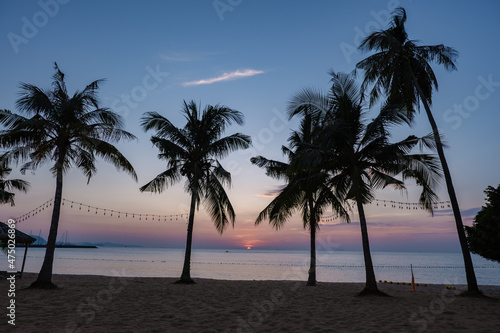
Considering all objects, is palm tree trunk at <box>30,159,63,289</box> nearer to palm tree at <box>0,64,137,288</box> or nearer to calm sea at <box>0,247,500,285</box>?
palm tree at <box>0,64,137,288</box>

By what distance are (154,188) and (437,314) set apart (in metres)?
13.9

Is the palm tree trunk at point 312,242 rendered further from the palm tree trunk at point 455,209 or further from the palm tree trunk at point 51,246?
the palm tree trunk at point 51,246

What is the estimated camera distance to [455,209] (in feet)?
41.5

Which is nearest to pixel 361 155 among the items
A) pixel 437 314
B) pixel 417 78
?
pixel 417 78

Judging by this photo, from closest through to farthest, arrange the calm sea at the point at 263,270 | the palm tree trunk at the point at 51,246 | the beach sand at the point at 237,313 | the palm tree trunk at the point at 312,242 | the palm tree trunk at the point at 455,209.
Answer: the beach sand at the point at 237,313, the palm tree trunk at the point at 455,209, the palm tree trunk at the point at 51,246, the palm tree trunk at the point at 312,242, the calm sea at the point at 263,270

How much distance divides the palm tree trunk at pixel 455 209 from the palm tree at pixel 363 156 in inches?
34.8

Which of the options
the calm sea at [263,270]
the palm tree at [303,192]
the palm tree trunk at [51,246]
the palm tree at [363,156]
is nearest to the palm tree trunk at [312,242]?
the palm tree at [303,192]

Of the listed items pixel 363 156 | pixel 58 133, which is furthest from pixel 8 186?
pixel 363 156

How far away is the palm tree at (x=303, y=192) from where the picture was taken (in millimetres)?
12883

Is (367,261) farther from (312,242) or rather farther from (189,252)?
(189,252)

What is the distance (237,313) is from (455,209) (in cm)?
955

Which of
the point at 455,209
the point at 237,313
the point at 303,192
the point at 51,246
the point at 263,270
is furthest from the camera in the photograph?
the point at 263,270

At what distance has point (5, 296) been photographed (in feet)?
34.7

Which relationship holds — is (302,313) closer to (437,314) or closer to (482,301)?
(437,314)
